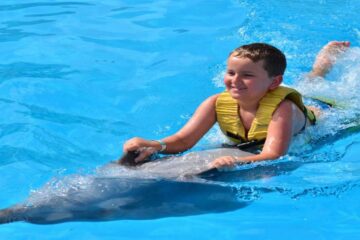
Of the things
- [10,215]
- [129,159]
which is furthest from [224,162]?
[10,215]

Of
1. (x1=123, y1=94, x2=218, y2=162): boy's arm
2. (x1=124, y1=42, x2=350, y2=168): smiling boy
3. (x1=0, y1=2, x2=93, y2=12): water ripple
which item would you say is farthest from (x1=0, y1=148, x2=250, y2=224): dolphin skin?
(x1=0, y1=2, x2=93, y2=12): water ripple

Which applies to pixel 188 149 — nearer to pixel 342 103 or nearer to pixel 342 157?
pixel 342 157

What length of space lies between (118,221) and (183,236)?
14.7 inches

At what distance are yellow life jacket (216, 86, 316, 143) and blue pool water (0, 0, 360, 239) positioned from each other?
26 cm

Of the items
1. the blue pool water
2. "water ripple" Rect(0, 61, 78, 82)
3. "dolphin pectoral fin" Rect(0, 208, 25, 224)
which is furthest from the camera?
"water ripple" Rect(0, 61, 78, 82)

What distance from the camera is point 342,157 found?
4289 mm

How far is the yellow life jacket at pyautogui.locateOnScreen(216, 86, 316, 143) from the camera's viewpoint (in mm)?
4184

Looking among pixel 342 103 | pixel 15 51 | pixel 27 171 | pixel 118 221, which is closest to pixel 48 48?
pixel 15 51

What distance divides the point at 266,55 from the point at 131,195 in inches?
49.5

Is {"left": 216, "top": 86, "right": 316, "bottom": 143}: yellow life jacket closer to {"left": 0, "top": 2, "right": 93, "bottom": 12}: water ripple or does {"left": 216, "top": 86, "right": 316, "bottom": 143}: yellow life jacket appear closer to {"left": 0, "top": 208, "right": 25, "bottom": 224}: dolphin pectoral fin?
{"left": 0, "top": 208, "right": 25, "bottom": 224}: dolphin pectoral fin

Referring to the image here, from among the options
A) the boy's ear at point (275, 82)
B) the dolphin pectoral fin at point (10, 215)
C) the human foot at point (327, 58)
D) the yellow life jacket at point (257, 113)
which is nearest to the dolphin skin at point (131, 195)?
the dolphin pectoral fin at point (10, 215)

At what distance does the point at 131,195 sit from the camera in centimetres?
366

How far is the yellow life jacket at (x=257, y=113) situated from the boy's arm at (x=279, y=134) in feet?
0.19

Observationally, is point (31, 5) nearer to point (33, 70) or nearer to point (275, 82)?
point (33, 70)
